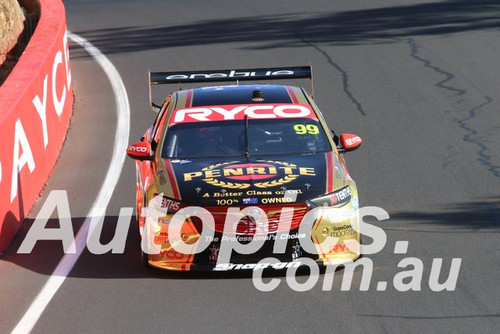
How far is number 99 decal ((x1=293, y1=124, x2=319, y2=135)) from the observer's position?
1132cm

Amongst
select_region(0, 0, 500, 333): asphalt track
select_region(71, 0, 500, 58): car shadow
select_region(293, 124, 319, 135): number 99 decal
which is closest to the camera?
select_region(0, 0, 500, 333): asphalt track

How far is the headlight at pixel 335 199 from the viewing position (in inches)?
392

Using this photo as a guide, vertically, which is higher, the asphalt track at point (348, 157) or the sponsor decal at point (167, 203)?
the sponsor decal at point (167, 203)

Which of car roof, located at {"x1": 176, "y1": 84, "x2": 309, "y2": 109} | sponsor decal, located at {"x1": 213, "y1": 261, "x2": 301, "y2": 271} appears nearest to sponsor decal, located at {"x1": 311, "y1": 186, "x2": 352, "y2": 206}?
sponsor decal, located at {"x1": 213, "y1": 261, "x2": 301, "y2": 271}

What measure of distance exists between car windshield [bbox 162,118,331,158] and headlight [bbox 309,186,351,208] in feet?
2.89

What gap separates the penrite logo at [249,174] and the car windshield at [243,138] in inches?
17.4

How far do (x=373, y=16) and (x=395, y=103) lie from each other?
8.34 m

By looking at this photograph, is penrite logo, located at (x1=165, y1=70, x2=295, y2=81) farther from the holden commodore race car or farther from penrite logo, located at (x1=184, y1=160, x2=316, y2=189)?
penrite logo, located at (x1=184, y1=160, x2=316, y2=189)

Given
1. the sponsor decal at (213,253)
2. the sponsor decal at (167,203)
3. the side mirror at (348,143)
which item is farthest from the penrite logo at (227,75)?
the sponsor decal at (213,253)

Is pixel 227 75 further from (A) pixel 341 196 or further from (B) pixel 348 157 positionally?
(A) pixel 341 196

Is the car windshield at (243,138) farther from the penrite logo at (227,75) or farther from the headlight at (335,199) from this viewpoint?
the penrite logo at (227,75)

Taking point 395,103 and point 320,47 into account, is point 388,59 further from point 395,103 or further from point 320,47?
point 395,103

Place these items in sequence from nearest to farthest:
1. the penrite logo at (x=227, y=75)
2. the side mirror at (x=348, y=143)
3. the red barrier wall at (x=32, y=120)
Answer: the side mirror at (x=348, y=143) → the red barrier wall at (x=32, y=120) → the penrite logo at (x=227, y=75)

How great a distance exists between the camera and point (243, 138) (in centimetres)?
1122
